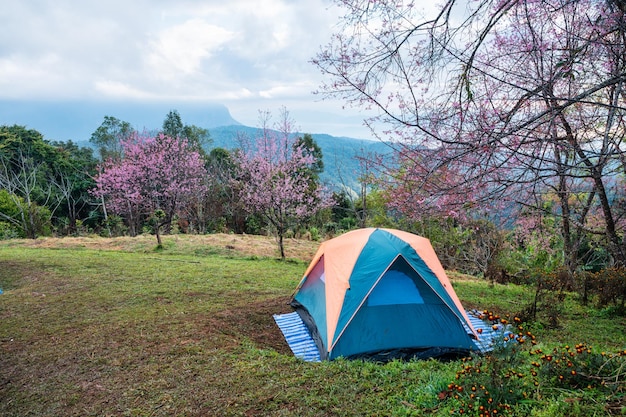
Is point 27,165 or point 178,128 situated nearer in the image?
point 27,165

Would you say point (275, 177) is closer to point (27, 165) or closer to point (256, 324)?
point (256, 324)

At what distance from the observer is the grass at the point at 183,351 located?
332 cm

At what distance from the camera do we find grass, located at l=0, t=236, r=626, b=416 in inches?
131

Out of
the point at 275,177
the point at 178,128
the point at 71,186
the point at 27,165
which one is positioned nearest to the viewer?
the point at 275,177

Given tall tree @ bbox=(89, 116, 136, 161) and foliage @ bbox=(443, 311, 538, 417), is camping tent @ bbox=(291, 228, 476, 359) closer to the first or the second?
foliage @ bbox=(443, 311, 538, 417)

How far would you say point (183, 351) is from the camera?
448cm

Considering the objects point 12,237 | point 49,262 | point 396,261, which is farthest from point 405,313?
point 12,237

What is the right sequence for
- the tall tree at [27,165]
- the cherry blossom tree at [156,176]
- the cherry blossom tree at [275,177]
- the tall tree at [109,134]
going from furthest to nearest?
the tall tree at [109,134], the tall tree at [27,165], the cherry blossom tree at [156,176], the cherry blossom tree at [275,177]

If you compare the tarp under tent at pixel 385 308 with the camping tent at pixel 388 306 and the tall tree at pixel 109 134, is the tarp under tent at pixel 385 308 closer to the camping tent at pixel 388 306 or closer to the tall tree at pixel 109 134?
the camping tent at pixel 388 306

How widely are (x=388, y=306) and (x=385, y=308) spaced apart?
48mm

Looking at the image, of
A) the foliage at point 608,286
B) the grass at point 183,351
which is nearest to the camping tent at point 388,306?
the grass at point 183,351

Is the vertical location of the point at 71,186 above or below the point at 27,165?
below

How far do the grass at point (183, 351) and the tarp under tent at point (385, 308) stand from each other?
512mm

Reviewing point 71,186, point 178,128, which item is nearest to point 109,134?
point 178,128
